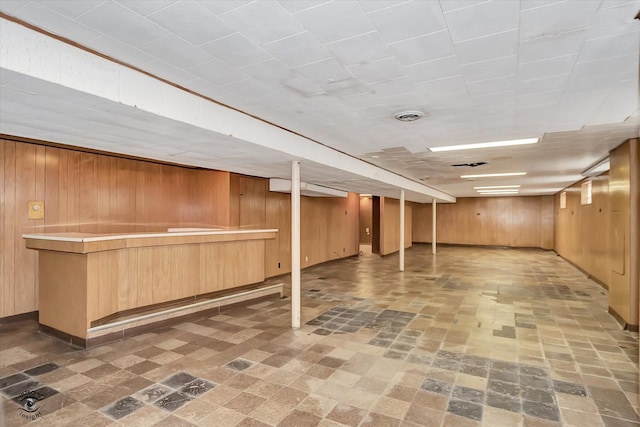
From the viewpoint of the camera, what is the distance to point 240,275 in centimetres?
643

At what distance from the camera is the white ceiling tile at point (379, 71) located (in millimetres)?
2604

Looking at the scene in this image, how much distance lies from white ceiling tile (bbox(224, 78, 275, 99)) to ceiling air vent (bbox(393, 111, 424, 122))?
150 centimetres

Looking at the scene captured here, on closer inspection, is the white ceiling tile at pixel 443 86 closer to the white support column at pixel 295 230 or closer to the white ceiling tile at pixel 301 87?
the white ceiling tile at pixel 301 87

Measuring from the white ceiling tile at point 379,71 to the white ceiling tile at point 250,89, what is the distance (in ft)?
2.73

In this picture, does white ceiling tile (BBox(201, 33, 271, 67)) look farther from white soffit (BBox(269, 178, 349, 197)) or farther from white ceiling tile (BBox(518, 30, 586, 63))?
white soffit (BBox(269, 178, 349, 197))

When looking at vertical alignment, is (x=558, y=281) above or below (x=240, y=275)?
below

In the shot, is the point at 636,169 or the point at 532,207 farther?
the point at 532,207

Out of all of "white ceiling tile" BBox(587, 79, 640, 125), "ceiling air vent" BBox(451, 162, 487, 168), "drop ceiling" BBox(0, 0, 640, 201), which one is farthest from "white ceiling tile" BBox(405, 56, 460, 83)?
"ceiling air vent" BBox(451, 162, 487, 168)

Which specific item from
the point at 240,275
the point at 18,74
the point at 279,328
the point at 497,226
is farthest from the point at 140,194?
the point at 497,226

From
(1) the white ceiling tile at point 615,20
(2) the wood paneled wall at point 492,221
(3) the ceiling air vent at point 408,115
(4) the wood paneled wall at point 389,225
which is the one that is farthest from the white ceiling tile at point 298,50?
(2) the wood paneled wall at point 492,221

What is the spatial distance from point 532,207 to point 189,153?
1795 centimetres

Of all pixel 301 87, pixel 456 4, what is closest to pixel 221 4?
pixel 301 87

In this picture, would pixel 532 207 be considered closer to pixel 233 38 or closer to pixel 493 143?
pixel 493 143

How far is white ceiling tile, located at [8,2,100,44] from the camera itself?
1918 mm
